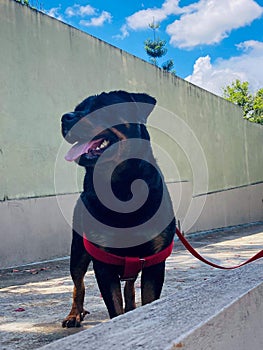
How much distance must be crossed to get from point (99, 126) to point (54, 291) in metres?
2.97

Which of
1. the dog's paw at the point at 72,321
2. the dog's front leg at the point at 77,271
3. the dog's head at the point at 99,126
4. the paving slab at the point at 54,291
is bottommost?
the paving slab at the point at 54,291

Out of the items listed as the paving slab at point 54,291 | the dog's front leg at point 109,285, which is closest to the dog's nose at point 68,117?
the dog's front leg at point 109,285

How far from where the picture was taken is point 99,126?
3121 mm

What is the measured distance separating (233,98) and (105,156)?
121 ft

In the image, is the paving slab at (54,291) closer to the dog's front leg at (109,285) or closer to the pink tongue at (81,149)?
the dog's front leg at (109,285)

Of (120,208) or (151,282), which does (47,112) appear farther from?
(151,282)

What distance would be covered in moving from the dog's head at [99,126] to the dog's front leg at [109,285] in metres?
0.67

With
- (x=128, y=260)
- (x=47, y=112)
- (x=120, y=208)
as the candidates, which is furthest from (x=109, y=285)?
(x=47, y=112)

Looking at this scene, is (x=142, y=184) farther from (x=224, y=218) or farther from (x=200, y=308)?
(x=224, y=218)

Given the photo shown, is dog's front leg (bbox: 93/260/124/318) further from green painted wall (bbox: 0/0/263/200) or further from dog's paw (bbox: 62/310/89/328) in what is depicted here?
green painted wall (bbox: 0/0/263/200)

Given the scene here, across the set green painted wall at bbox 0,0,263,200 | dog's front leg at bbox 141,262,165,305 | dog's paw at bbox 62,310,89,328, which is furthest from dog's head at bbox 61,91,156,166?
green painted wall at bbox 0,0,263,200

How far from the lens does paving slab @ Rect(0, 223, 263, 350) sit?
11.0 ft

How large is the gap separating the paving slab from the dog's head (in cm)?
101

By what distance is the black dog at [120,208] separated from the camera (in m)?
3.08
